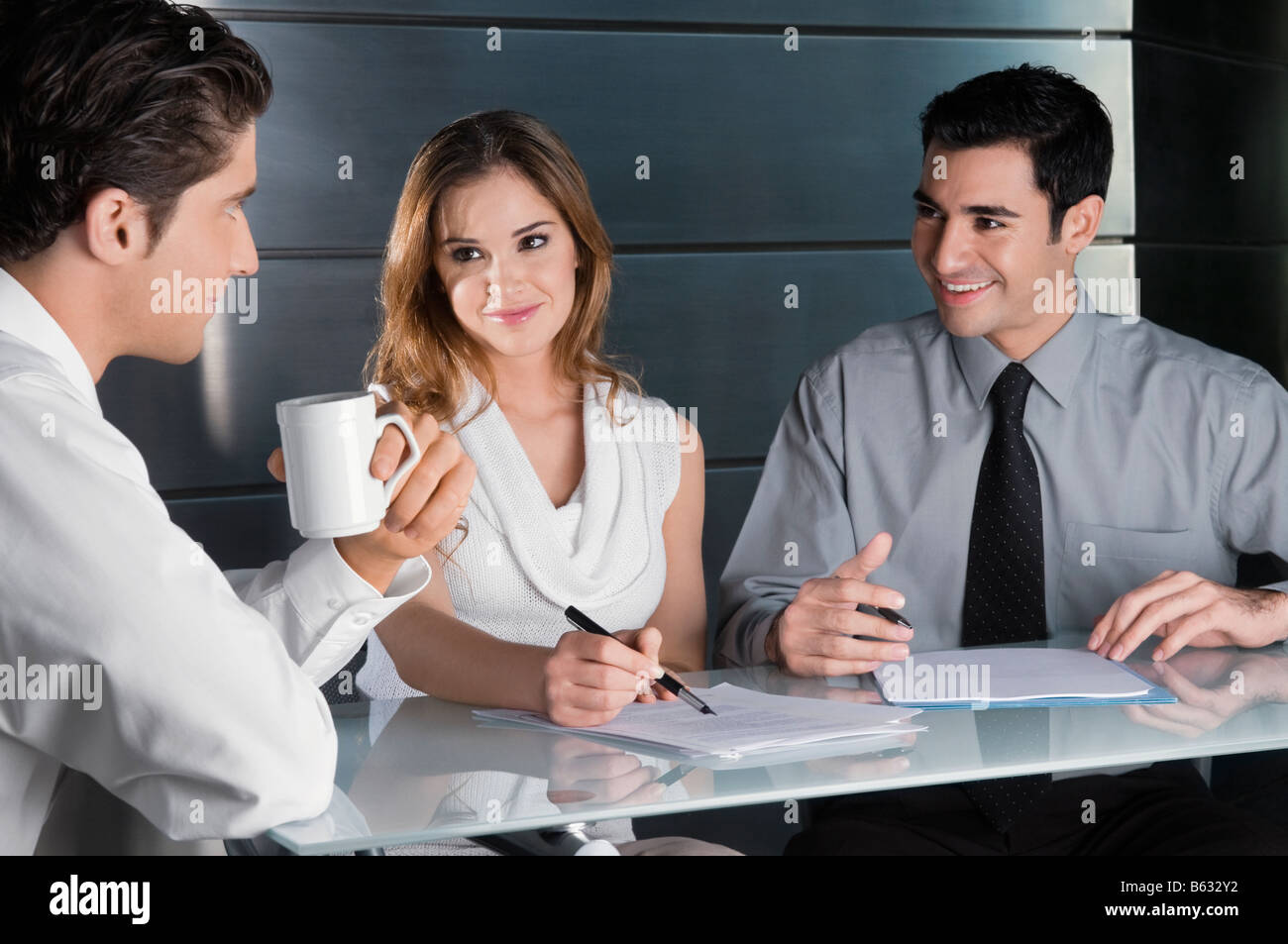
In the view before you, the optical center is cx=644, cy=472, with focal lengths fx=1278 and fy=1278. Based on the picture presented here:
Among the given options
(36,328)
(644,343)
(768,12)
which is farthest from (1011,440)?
(768,12)

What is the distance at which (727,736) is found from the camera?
1.22 m

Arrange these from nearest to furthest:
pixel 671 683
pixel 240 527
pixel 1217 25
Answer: pixel 671 683, pixel 240 527, pixel 1217 25

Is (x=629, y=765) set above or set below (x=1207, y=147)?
below

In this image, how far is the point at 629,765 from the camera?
1.18 metres

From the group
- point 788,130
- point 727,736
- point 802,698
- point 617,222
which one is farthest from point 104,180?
point 788,130

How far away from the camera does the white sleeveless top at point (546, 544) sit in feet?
6.55

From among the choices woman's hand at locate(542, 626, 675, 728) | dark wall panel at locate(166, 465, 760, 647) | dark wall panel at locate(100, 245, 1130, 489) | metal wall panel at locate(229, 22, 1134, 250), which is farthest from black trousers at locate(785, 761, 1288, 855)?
metal wall panel at locate(229, 22, 1134, 250)

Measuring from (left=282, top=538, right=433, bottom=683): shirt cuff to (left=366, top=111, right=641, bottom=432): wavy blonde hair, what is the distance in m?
0.79

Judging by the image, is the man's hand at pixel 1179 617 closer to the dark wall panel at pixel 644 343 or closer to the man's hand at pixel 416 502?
the man's hand at pixel 416 502

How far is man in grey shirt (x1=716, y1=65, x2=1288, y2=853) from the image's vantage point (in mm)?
1944

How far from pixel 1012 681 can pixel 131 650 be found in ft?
3.07

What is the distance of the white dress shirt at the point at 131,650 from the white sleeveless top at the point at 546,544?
93 centimetres

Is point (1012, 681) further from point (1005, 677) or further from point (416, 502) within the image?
point (416, 502)

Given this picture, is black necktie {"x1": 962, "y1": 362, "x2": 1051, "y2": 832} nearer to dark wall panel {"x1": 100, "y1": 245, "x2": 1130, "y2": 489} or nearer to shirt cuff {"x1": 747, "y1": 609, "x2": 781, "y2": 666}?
shirt cuff {"x1": 747, "y1": 609, "x2": 781, "y2": 666}
